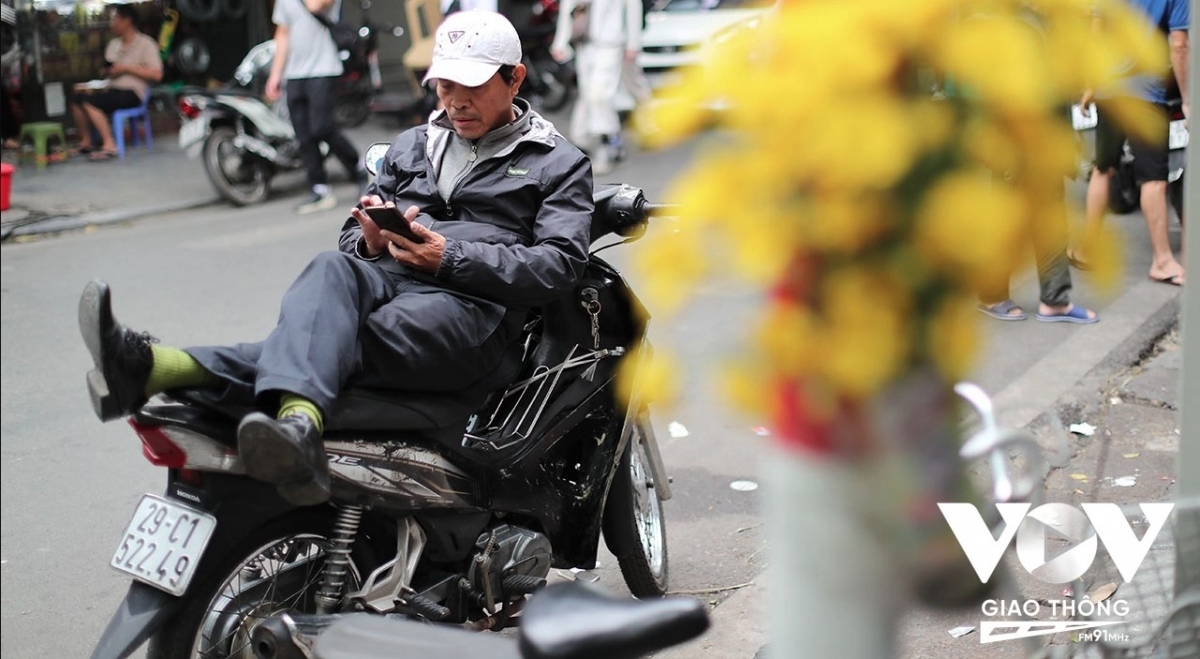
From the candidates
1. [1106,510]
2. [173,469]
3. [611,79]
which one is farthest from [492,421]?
[611,79]

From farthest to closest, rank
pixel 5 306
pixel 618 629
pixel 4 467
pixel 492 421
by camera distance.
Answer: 1. pixel 5 306
2. pixel 4 467
3. pixel 492 421
4. pixel 618 629

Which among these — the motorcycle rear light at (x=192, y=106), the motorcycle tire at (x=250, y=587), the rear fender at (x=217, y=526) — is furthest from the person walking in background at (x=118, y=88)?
the rear fender at (x=217, y=526)

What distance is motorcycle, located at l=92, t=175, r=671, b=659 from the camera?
285 centimetres

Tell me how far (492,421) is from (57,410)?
3.17 m

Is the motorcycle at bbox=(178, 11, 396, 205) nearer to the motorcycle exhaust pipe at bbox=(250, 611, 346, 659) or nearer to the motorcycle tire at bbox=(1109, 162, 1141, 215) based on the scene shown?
the motorcycle tire at bbox=(1109, 162, 1141, 215)

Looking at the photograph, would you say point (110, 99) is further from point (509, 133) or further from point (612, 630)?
point (612, 630)

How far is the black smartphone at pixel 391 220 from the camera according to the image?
332 cm

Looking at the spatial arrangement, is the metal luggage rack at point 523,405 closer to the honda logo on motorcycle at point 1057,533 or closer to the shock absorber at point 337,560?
the shock absorber at point 337,560

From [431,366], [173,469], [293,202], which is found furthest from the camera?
[293,202]

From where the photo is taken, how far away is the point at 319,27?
10406 millimetres

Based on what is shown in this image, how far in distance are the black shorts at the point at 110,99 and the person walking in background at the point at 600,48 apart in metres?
4.56

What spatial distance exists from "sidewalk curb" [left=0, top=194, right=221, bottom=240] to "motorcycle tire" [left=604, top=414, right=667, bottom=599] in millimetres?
6921

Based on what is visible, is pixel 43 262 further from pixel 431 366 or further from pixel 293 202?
pixel 431 366

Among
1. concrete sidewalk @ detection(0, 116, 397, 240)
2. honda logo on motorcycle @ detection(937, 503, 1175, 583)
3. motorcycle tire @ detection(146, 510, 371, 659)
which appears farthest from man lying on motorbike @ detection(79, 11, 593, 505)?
concrete sidewalk @ detection(0, 116, 397, 240)
